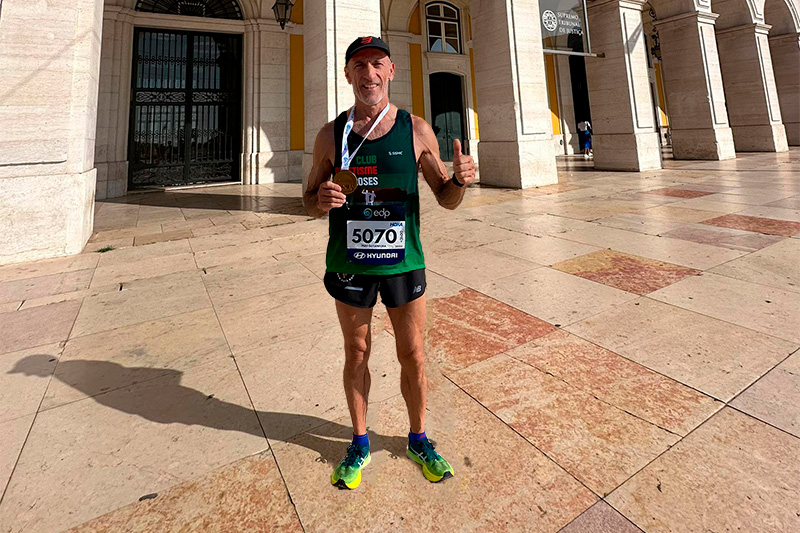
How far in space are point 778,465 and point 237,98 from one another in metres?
15.7

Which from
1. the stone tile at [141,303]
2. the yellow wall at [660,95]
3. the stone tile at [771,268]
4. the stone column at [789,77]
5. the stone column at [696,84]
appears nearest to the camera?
the stone tile at [141,303]

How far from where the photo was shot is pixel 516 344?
260 cm

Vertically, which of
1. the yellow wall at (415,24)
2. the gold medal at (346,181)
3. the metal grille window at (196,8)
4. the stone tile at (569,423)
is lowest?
the stone tile at (569,423)

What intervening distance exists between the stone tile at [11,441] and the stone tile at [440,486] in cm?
117

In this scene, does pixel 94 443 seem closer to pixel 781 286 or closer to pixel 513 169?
pixel 781 286

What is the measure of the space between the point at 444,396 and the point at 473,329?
0.82m

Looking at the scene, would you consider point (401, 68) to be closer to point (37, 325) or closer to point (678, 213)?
point (678, 213)

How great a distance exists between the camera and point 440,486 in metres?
1.55

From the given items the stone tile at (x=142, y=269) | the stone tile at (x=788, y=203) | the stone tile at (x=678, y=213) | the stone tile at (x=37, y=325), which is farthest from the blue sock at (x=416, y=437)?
the stone tile at (x=788, y=203)

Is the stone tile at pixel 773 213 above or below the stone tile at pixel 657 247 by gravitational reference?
above

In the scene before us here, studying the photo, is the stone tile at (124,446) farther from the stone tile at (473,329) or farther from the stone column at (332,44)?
the stone column at (332,44)

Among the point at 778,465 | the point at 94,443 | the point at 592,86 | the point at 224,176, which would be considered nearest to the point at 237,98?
the point at 224,176

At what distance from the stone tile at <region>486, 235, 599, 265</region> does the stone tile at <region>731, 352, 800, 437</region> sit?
2228 millimetres

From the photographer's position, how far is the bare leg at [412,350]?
1580 mm
